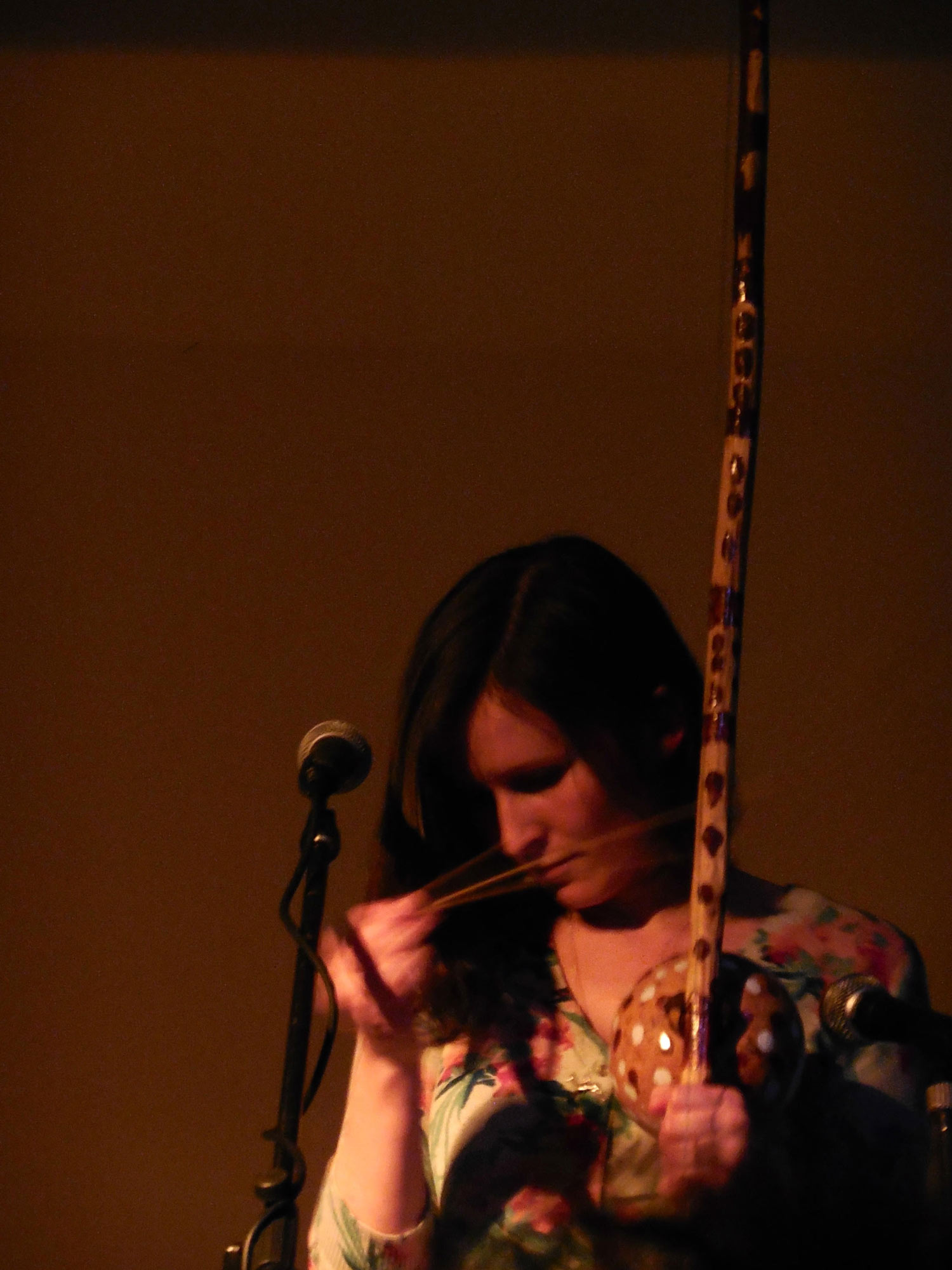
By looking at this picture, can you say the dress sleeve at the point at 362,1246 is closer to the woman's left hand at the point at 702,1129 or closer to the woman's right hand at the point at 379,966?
the woman's right hand at the point at 379,966

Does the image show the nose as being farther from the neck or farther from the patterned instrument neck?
the patterned instrument neck

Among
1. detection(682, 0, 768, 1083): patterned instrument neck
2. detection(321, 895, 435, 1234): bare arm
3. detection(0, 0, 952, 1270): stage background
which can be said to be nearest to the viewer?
detection(682, 0, 768, 1083): patterned instrument neck

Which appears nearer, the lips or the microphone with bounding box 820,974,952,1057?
the microphone with bounding box 820,974,952,1057

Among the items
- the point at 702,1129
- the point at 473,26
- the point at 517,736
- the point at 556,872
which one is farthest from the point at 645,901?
the point at 473,26

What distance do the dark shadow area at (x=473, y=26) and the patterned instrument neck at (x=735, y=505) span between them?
0.32 m

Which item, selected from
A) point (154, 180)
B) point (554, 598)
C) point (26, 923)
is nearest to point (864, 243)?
point (554, 598)

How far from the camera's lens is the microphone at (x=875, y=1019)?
74cm

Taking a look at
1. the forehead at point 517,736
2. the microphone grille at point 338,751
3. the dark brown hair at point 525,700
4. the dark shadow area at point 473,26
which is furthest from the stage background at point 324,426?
the microphone grille at point 338,751

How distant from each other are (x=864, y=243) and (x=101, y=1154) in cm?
122

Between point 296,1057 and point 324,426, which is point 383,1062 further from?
point 324,426

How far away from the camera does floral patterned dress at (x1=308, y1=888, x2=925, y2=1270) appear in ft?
3.27

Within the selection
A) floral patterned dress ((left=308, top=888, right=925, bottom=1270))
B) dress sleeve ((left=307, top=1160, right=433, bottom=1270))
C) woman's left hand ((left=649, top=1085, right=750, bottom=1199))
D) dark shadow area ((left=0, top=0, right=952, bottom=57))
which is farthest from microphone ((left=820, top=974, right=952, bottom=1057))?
dark shadow area ((left=0, top=0, right=952, bottom=57))

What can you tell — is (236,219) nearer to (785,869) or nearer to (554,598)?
(554,598)

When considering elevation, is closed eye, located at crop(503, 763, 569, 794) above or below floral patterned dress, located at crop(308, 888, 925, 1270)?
above
